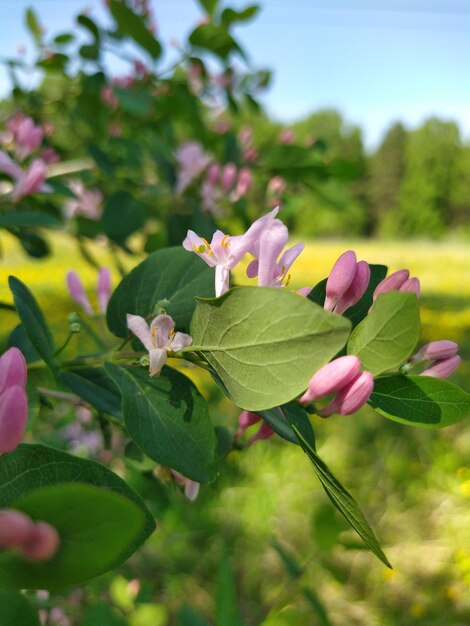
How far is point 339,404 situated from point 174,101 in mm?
991

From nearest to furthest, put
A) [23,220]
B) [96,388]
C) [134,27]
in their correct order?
[96,388], [23,220], [134,27]

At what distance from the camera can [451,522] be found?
190cm

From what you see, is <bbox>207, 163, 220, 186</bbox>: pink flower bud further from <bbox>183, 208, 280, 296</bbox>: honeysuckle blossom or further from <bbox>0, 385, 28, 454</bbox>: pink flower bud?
<bbox>0, 385, 28, 454</bbox>: pink flower bud

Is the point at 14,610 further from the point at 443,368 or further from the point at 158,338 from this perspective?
the point at 443,368

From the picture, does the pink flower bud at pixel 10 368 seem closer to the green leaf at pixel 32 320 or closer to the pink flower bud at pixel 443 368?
the green leaf at pixel 32 320

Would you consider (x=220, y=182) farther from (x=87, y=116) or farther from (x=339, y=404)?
(x=339, y=404)

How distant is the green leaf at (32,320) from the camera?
402 millimetres

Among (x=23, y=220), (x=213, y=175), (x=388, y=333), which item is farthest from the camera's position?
(x=213, y=175)

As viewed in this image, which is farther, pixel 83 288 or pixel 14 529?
pixel 83 288

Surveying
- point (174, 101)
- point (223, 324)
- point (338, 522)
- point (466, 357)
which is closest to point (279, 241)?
point (223, 324)

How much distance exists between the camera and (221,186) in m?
1.18

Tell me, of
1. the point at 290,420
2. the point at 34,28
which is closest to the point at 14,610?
the point at 290,420

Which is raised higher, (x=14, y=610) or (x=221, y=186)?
(x=14, y=610)

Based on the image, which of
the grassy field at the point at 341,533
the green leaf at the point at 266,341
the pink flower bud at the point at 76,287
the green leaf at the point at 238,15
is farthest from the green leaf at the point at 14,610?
the green leaf at the point at 238,15
